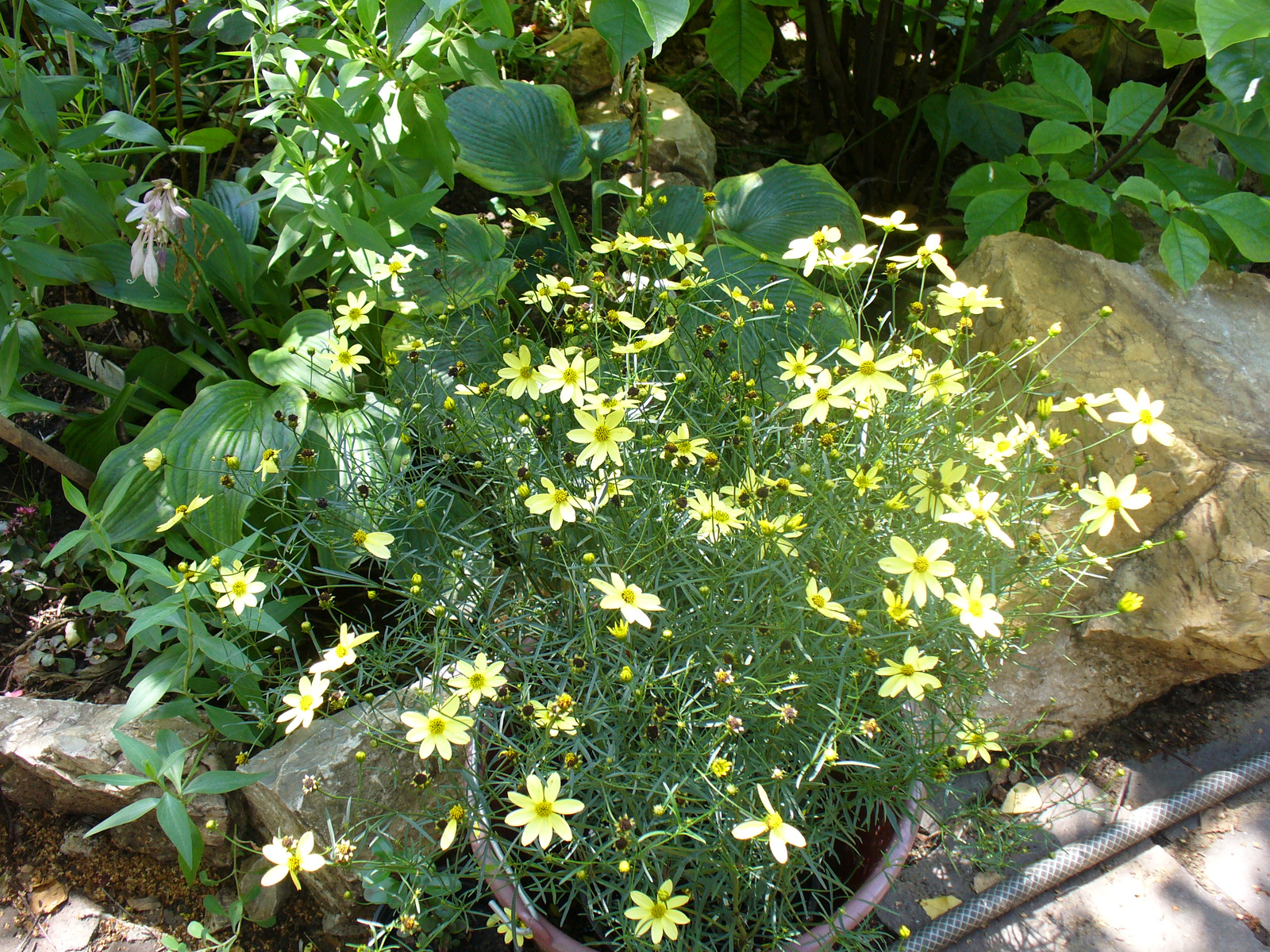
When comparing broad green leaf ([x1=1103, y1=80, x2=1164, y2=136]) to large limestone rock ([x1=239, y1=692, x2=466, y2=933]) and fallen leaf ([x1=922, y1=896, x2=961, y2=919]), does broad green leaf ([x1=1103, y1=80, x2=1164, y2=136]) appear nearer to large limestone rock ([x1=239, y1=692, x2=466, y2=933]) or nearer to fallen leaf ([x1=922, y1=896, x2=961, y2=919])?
fallen leaf ([x1=922, y1=896, x2=961, y2=919])

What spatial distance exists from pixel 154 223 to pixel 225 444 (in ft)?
1.13

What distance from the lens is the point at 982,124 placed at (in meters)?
2.04

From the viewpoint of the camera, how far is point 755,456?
116 cm

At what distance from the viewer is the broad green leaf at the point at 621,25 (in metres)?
1.30

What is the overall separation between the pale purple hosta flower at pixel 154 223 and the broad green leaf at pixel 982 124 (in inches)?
65.8

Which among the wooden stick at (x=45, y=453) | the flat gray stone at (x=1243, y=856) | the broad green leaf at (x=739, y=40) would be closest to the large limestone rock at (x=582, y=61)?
the broad green leaf at (x=739, y=40)

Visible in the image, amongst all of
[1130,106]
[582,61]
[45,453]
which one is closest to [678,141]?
[582,61]

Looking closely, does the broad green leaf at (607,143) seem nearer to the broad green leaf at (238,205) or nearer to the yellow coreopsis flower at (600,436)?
the broad green leaf at (238,205)

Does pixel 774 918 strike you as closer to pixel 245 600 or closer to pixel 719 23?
pixel 245 600

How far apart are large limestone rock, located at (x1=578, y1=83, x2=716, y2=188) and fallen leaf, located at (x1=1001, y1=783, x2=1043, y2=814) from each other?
4.74 feet

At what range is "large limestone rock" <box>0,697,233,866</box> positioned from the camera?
1.31m

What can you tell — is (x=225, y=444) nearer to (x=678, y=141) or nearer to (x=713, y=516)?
(x=713, y=516)

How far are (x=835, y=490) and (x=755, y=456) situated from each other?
117mm

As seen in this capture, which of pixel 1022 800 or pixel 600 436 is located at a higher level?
pixel 600 436
